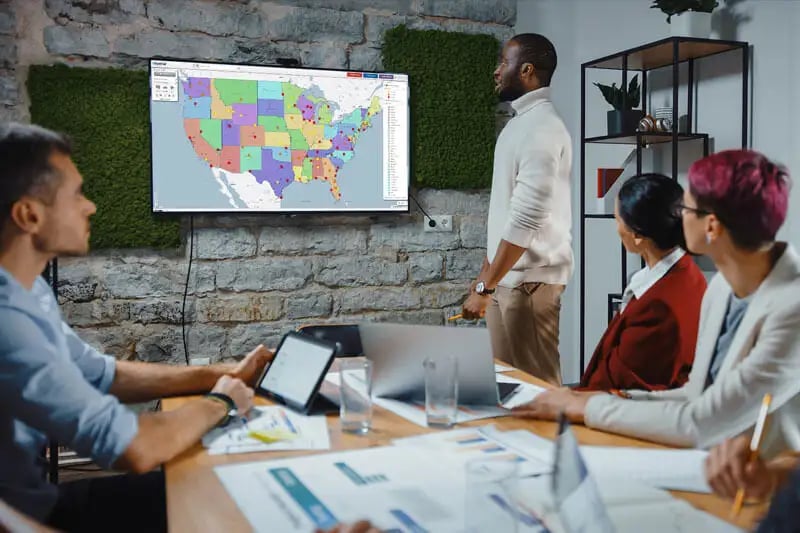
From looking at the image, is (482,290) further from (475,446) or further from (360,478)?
(360,478)

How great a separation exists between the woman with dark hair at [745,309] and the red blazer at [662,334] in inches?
14.2

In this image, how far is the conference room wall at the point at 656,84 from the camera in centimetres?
290

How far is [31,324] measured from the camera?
1.26 meters

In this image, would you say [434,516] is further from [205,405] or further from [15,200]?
[15,200]

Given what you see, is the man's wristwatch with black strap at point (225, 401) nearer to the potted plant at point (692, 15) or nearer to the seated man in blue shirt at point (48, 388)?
the seated man in blue shirt at point (48, 388)

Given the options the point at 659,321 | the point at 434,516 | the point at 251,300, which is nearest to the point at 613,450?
the point at 434,516

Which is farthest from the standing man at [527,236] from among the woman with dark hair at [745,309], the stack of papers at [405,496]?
the stack of papers at [405,496]

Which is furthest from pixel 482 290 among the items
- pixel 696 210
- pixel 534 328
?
pixel 696 210

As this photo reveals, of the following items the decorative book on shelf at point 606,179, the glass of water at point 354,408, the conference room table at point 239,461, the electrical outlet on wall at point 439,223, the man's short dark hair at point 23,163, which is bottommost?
the conference room table at point 239,461

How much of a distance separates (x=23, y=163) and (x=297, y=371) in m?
0.70

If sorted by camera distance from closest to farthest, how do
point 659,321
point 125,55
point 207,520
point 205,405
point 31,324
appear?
point 207,520, point 31,324, point 205,405, point 659,321, point 125,55

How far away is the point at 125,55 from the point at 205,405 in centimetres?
223

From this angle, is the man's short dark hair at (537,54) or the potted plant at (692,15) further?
the potted plant at (692,15)

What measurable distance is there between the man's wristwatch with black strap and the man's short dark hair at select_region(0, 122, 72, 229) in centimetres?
51
